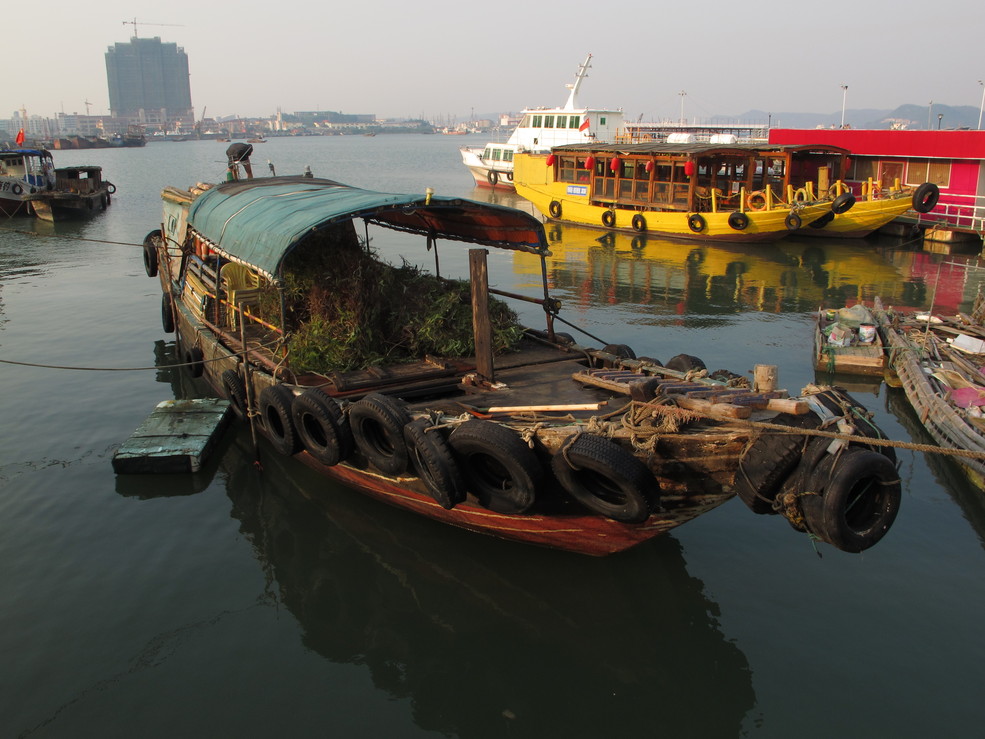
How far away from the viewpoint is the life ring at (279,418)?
25.7 ft

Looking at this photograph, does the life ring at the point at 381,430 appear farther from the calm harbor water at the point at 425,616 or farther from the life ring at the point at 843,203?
the life ring at the point at 843,203

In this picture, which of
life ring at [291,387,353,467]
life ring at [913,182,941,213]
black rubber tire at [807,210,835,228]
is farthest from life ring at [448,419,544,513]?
life ring at [913,182,941,213]

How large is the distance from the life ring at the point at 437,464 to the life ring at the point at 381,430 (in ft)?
0.64

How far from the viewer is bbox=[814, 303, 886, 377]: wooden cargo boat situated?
12.4 metres

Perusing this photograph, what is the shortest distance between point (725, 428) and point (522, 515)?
6.07 feet

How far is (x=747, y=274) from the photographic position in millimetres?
21969

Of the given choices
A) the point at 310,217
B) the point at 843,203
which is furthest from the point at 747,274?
the point at 310,217

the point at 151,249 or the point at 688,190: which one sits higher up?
the point at 688,190

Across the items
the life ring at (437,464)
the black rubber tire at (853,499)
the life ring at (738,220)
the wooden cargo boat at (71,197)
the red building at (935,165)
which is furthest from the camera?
the wooden cargo boat at (71,197)

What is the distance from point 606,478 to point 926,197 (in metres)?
24.4

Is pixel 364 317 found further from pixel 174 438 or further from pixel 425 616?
pixel 425 616

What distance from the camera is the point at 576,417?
655 cm

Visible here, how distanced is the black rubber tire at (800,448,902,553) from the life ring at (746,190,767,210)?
854 inches

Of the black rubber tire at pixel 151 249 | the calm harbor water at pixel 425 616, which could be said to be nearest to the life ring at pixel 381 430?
the calm harbor water at pixel 425 616
